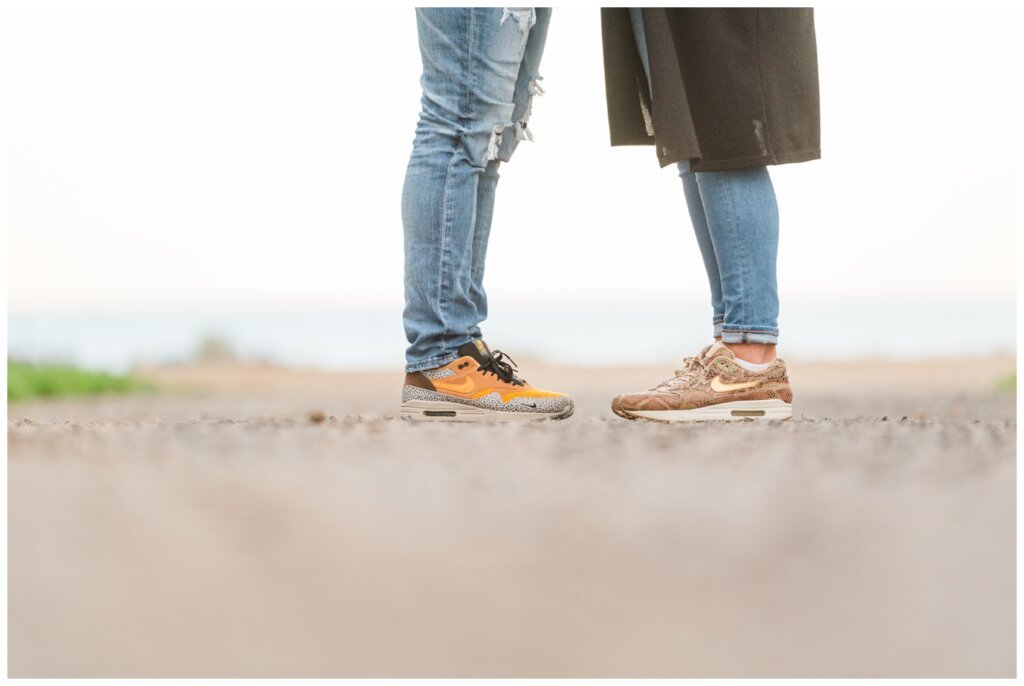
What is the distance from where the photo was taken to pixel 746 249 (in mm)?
2271

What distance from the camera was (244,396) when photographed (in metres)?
5.83

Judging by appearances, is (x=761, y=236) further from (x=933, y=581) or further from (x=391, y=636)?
(x=391, y=636)

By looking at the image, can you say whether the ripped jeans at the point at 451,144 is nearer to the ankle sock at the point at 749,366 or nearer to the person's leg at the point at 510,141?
the person's leg at the point at 510,141

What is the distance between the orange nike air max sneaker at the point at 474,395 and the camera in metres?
2.32

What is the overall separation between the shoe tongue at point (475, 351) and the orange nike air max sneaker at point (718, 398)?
346 mm

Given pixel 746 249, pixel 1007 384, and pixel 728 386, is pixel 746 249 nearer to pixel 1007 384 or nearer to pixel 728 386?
pixel 728 386

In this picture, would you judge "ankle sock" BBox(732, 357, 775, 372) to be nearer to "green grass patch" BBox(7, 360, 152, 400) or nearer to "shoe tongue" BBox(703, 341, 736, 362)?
"shoe tongue" BBox(703, 341, 736, 362)

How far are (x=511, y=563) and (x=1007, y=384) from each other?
4.87m

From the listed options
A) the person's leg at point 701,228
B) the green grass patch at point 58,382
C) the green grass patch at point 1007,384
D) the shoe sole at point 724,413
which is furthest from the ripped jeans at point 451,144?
the green grass patch at point 58,382

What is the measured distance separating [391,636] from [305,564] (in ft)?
0.52

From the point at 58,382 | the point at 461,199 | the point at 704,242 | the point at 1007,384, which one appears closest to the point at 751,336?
the point at 704,242

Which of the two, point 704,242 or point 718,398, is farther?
point 704,242

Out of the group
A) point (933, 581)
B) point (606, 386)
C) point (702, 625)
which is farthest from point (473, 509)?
point (606, 386)

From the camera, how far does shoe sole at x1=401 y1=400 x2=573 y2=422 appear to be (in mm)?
2307
